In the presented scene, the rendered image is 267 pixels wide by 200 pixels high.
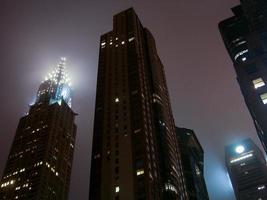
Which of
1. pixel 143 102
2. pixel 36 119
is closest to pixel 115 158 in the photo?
pixel 143 102

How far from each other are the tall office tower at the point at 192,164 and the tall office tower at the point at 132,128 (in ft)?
122

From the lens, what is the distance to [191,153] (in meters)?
168

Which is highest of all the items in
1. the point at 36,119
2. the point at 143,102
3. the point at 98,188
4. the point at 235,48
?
the point at 36,119

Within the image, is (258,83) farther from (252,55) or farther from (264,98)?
(252,55)

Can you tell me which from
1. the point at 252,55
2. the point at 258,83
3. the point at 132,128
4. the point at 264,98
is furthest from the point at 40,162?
the point at 264,98

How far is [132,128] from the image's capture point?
98.4 metres

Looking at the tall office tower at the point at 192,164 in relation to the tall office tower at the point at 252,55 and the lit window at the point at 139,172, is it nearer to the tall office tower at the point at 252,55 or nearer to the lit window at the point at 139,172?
the tall office tower at the point at 252,55

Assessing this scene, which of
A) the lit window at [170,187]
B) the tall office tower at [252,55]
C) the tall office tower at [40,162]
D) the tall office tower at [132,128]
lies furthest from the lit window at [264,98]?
the tall office tower at [40,162]

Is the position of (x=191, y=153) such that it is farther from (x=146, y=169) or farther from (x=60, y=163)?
(x=146, y=169)

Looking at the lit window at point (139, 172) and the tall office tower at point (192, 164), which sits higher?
the tall office tower at point (192, 164)

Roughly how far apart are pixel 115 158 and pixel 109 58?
45.8 meters

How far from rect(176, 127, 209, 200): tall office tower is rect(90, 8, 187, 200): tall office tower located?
3721 centimetres

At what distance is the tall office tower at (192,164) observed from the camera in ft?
475

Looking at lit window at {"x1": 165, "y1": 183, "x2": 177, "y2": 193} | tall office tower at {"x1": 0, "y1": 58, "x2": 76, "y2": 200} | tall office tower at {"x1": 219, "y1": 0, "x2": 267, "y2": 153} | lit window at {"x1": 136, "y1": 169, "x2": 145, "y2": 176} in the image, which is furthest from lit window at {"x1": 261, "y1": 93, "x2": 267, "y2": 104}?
tall office tower at {"x1": 0, "y1": 58, "x2": 76, "y2": 200}
